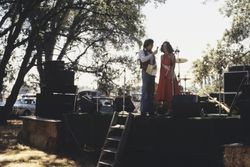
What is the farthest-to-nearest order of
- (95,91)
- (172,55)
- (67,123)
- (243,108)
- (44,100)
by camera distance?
(95,91) → (44,100) → (67,123) → (172,55) → (243,108)

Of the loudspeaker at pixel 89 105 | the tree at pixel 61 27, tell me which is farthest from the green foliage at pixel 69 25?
the loudspeaker at pixel 89 105

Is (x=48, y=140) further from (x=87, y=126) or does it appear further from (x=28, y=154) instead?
(x=87, y=126)

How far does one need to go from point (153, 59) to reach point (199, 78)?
24.2m

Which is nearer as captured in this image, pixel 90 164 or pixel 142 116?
pixel 142 116

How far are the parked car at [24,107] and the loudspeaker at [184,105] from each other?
81.1ft

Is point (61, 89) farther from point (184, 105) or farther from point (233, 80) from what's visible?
point (184, 105)

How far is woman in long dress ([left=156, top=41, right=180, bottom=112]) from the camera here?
10352 mm

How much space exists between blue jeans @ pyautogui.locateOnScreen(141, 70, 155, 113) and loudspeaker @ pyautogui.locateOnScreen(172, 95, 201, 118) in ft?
2.25

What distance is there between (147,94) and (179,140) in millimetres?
1320

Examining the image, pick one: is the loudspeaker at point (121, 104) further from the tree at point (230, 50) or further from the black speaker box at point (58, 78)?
the tree at point (230, 50)

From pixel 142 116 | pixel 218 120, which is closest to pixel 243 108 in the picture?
pixel 218 120

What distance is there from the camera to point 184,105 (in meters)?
9.40

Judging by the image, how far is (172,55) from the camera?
10430 mm

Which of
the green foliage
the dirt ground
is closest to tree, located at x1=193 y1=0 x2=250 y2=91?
the green foliage
